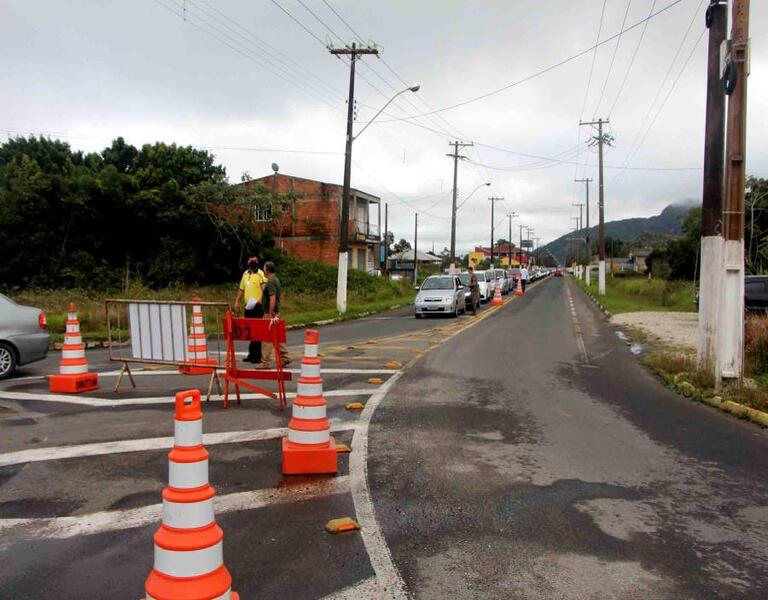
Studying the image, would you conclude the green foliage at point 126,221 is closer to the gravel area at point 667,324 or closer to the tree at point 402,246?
the gravel area at point 667,324

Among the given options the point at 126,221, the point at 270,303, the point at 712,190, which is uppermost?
the point at 126,221

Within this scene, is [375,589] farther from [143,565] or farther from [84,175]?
[84,175]

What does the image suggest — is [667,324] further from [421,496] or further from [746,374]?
[421,496]

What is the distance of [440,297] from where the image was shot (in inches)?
954

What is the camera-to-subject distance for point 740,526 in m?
4.47

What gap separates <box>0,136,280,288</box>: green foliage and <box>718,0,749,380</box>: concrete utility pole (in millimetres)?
22105

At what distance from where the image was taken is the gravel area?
1605 cm

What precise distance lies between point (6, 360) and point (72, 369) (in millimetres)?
1894

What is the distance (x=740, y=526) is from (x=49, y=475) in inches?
217

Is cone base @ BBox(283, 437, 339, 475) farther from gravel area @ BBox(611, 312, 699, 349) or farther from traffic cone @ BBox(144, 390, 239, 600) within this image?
gravel area @ BBox(611, 312, 699, 349)

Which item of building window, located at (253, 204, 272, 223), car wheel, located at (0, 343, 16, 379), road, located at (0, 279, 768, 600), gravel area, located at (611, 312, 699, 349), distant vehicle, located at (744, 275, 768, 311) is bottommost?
gravel area, located at (611, 312, 699, 349)

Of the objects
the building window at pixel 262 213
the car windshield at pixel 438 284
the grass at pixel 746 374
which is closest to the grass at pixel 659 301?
the car windshield at pixel 438 284

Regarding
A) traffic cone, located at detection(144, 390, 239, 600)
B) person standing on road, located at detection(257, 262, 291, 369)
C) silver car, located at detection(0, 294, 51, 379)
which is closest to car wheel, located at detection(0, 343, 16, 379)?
silver car, located at detection(0, 294, 51, 379)

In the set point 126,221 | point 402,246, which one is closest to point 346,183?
point 126,221
